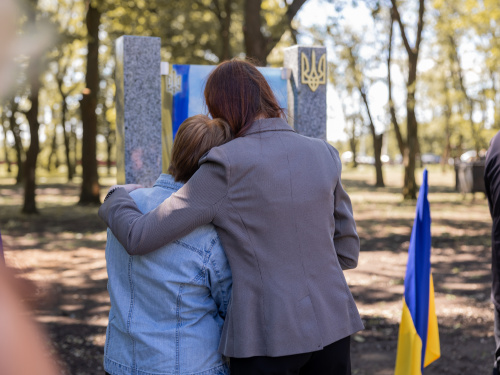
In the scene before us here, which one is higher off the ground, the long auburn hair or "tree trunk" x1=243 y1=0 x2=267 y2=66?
"tree trunk" x1=243 y1=0 x2=267 y2=66

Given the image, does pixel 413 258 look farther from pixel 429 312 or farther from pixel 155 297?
pixel 155 297

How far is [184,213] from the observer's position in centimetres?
191

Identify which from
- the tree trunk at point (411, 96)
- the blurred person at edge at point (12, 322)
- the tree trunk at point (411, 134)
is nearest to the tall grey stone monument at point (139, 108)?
the blurred person at edge at point (12, 322)

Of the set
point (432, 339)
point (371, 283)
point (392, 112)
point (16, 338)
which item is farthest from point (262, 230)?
point (392, 112)

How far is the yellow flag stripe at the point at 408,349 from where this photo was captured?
137 inches

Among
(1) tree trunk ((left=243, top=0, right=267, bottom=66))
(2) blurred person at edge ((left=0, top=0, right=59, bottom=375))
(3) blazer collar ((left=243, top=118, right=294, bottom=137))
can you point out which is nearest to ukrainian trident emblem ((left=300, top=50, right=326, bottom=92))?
(3) blazer collar ((left=243, top=118, right=294, bottom=137))

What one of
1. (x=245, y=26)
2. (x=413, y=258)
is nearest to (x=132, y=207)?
(x=413, y=258)

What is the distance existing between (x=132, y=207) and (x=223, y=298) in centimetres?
45

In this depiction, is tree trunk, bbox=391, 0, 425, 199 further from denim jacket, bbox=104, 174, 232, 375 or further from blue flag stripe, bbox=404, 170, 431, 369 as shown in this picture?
denim jacket, bbox=104, 174, 232, 375

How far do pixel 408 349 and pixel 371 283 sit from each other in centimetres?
460

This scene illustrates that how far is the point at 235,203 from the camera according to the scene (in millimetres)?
1942

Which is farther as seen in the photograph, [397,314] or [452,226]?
[452,226]

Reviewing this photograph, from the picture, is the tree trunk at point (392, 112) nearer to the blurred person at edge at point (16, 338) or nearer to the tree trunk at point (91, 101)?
the tree trunk at point (91, 101)

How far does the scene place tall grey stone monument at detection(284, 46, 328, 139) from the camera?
154 inches
